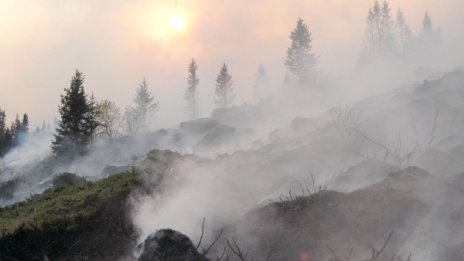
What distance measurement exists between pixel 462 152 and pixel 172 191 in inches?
513

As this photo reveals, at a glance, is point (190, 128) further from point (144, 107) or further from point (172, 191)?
point (172, 191)

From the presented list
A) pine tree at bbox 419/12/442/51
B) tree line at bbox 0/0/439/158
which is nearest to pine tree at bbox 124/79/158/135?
tree line at bbox 0/0/439/158

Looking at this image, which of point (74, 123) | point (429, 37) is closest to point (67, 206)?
point (74, 123)

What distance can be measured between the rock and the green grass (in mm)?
4956

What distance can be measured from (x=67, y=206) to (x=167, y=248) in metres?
6.79

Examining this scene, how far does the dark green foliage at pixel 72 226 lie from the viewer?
1383 centimetres

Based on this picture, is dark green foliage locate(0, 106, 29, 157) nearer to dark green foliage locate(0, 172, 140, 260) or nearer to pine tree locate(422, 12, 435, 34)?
dark green foliage locate(0, 172, 140, 260)

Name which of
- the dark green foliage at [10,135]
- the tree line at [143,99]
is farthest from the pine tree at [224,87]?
the dark green foliage at [10,135]

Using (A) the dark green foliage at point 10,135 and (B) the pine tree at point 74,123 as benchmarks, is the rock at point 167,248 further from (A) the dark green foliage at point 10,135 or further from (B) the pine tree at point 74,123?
(A) the dark green foliage at point 10,135

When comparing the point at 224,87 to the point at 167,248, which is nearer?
the point at 167,248

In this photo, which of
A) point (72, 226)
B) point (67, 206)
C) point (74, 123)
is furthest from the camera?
point (74, 123)

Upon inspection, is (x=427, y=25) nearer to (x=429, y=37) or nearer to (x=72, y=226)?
(x=429, y=37)

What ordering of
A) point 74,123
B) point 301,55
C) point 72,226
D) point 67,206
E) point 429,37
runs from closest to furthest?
1. point 72,226
2. point 67,206
3. point 74,123
4. point 301,55
5. point 429,37

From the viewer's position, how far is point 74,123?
42.2m
